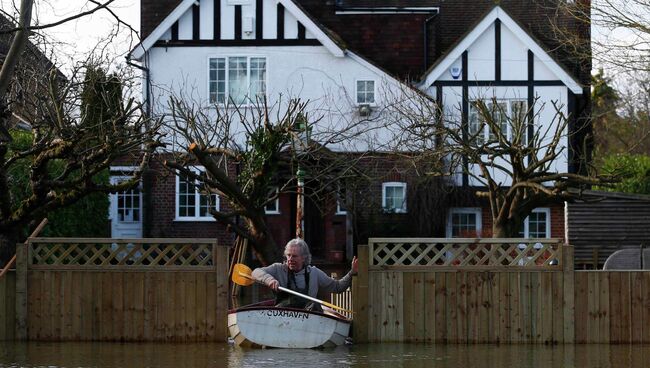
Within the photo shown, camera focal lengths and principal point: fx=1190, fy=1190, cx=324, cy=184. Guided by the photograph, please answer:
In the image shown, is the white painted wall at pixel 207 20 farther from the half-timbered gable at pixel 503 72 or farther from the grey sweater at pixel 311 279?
the grey sweater at pixel 311 279

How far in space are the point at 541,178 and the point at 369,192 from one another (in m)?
11.0

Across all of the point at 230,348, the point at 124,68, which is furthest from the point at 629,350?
the point at 124,68

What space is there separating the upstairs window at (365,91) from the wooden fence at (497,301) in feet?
56.5

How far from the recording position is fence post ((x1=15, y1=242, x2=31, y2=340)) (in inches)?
626

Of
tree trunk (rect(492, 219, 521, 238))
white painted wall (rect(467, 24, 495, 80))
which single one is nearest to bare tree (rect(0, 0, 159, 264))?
tree trunk (rect(492, 219, 521, 238))

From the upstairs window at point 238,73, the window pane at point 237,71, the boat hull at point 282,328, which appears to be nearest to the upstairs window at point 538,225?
the upstairs window at point 238,73

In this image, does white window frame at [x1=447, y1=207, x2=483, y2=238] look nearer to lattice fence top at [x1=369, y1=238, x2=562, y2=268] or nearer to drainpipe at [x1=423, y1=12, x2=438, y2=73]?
drainpipe at [x1=423, y1=12, x2=438, y2=73]

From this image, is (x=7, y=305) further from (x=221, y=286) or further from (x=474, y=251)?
(x=474, y=251)

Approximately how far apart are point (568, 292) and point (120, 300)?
19.7ft

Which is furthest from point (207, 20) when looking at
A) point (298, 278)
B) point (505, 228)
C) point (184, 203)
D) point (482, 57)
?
point (298, 278)

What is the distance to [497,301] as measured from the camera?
15.9 metres

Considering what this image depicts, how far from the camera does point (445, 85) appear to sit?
3319cm

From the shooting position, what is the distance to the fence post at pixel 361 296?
15945 mm

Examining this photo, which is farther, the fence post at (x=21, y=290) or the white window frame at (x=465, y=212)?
the white window frame at (x=465, y=212)
